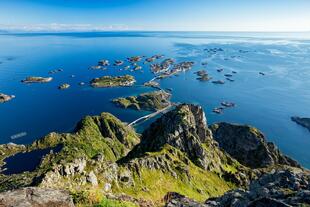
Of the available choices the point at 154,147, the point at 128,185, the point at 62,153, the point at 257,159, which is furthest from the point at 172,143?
the point at 62,153

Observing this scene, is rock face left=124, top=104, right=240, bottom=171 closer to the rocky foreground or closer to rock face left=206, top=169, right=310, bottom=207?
the rocky foreground

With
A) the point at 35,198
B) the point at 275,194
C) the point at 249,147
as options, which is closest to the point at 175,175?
the point at 275,194

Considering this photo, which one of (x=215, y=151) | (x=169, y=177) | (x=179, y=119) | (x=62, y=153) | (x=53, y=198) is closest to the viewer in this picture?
(x=53, y=198)

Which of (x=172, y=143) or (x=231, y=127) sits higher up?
(x=172, y=143)

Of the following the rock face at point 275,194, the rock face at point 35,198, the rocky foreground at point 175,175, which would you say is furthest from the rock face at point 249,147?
the rock face at point 35,198

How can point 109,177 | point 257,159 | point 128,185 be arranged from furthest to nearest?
point 257,159
point 128,185
point 109,177

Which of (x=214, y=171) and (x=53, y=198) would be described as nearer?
(x=53, y=198)

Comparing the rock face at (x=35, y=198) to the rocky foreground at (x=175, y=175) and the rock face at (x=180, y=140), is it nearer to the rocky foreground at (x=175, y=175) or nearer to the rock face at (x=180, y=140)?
the rocky foreground at (x=175, y=175)

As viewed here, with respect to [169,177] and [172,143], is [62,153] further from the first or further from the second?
[169,177]

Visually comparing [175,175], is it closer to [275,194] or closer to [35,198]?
[275,194]
